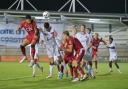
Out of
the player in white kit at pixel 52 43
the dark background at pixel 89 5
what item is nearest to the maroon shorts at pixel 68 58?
the player in white kit at pixel 52 43

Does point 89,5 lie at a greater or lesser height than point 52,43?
greater

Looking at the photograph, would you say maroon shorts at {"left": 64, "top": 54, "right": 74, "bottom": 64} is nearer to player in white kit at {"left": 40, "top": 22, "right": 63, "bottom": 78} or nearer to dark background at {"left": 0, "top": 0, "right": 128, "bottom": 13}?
player in white kit at {"left": 40, "top": 22, "right": 63, "bottom": 78}

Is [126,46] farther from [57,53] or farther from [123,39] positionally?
[57,53]

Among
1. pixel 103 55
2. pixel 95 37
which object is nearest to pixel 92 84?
pixel 95 37

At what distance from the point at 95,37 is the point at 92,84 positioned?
21.7ft

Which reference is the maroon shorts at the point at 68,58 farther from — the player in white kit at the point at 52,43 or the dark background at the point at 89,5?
the dark background at the point at 89,5

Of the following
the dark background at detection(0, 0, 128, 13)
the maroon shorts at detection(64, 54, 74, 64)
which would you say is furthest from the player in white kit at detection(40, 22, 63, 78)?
the dark background at detection(0, 0, 128, 13)

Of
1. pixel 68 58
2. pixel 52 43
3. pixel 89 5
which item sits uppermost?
pixel 89 5

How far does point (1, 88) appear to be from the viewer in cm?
1538

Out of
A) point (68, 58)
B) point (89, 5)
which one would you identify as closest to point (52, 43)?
point (68, 58)

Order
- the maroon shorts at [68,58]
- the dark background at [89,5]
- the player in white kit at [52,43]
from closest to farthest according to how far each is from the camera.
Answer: the maroon shorts at [68,58], the player in white kit at [52,43], the dark background at [89,5]

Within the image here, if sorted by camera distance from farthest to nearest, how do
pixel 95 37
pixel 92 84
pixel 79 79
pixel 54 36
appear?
1. pixel 95 37
2. pixel 54 36
3. pixel 79 79
4. pixel 92 84

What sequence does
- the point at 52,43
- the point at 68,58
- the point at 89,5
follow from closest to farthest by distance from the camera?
1. the point at 68,58
2. the point at 52,43
3. the point at 89,5

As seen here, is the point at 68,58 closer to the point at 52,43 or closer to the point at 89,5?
the point at 52,43
